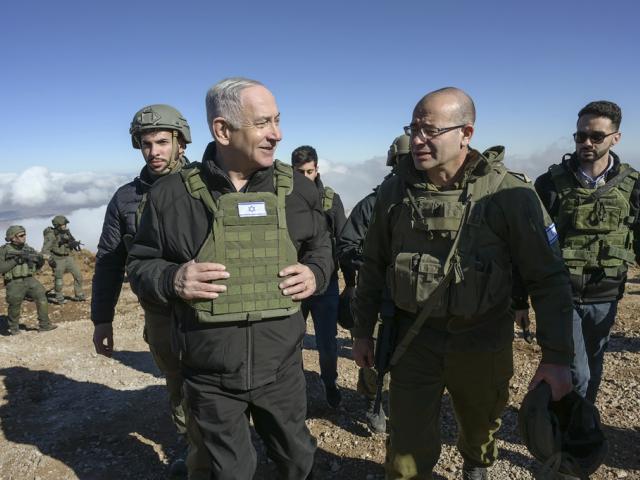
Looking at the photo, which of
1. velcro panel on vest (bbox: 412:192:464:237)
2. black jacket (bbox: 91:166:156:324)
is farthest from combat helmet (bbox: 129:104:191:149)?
velcro panel on vest (bbox: 412:192:464:237)

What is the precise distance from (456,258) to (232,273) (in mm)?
1094

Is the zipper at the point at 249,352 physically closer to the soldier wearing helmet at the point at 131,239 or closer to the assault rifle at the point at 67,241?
the soldier wearing helmet at the point at 131,239

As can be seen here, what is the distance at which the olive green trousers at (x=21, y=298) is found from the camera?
9.10 m

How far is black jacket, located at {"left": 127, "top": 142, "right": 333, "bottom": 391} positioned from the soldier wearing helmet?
0.87m

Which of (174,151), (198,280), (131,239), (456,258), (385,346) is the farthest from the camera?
(174,151)

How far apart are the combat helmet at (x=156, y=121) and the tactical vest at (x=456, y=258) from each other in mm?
2002

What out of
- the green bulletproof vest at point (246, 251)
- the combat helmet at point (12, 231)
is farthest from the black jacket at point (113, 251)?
the combat helmet at point (12, 231)

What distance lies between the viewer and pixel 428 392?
2555 millimetres

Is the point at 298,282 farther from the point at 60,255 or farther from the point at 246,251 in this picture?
the point at 60,255

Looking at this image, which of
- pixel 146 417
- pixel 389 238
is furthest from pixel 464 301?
pixel 146 417

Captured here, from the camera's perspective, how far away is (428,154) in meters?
2.45

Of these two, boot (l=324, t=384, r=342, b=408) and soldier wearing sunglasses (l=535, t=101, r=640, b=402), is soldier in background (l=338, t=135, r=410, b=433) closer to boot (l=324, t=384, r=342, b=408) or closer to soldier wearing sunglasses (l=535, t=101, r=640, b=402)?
boot (l=324, t=384, r=342, b=408)

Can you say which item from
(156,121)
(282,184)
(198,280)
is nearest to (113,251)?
(156,121)

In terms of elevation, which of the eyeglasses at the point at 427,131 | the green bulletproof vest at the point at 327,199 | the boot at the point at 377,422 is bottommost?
the boot at the point at 377,422
